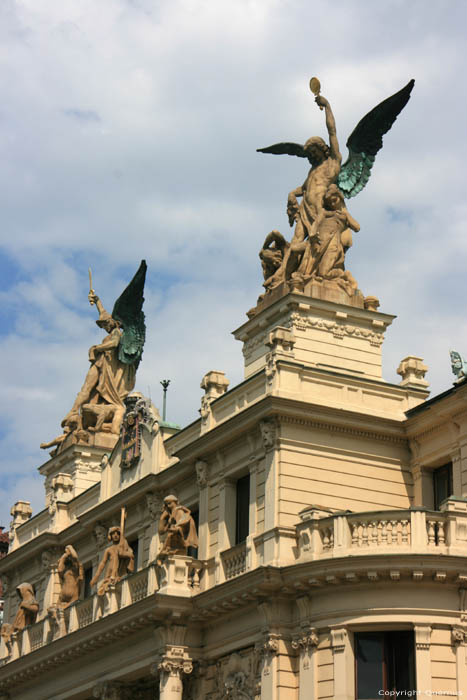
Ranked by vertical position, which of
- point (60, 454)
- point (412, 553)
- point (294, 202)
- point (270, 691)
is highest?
point (294, 202)

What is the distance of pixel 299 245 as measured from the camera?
41.4 meters

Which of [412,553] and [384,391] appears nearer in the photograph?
[412,553]

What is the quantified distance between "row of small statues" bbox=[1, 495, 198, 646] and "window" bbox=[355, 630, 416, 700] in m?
7.16

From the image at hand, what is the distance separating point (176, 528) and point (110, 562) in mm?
4427

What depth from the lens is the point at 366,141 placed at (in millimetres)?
43719

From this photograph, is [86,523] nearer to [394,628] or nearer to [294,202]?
[294,202]

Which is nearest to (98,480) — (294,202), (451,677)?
(294,202)

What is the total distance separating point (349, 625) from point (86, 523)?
49.5 feet

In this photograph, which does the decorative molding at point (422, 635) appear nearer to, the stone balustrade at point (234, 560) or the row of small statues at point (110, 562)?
the stone balustrade at point (234, 560)

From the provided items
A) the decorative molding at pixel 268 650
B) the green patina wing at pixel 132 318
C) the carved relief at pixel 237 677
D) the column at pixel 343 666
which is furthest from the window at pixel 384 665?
the green patina wing at pixel 132 318

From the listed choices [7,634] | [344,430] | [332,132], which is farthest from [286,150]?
[7,634]

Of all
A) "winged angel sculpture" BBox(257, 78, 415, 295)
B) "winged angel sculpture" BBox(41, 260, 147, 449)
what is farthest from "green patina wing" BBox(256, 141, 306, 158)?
"winged angel sculpture" BBox(41, 260, 147, 449)

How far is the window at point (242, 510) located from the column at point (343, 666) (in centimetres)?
527

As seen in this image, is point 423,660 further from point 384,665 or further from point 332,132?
point 332,132
